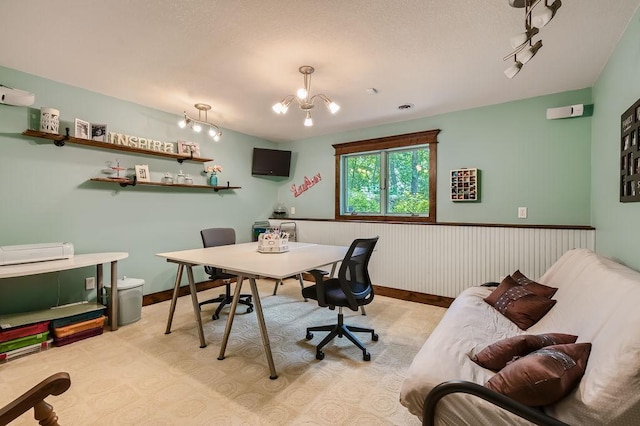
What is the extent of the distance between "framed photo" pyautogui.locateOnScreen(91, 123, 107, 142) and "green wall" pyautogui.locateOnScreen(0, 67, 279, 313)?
0.45 ft

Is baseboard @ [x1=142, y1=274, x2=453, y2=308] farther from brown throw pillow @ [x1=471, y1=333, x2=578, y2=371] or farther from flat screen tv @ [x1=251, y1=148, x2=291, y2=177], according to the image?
brown throw pillow @ [x1=471, y1=333, x2=578, y2=371]

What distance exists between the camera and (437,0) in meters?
1.73

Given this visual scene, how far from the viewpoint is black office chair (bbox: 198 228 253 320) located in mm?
3172

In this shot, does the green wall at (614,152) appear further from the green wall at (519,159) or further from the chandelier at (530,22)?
the chandelier at (530,22)

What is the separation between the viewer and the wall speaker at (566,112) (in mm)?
2895

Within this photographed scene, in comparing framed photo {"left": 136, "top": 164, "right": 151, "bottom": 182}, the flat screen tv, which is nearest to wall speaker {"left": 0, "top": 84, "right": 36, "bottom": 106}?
framed photo {"left": 136, "top": 164, "right": 151, "bottom": 182}

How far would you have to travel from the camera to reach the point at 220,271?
3.16 meters

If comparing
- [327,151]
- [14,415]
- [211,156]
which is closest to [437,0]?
[14,415]

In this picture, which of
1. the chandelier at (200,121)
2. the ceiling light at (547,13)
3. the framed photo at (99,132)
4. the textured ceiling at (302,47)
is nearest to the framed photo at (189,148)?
the chandelier at (200,121)

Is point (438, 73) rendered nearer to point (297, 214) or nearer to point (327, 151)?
point (327, 151)

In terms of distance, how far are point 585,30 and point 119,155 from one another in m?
4.50

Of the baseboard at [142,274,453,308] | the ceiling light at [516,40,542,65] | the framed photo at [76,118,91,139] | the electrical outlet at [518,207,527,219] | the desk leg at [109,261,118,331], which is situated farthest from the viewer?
the baseboard at [142,274,453,308]

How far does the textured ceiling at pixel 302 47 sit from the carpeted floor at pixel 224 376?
248cm

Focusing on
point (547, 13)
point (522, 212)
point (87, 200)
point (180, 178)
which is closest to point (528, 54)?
point (547, 13)
